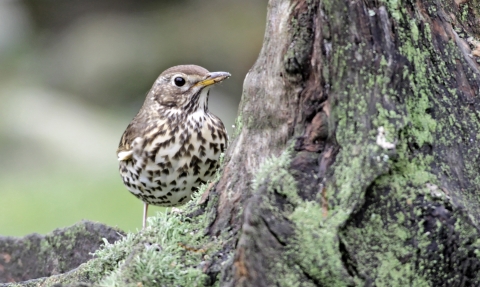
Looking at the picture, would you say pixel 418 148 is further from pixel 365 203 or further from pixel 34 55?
pixel 34 55

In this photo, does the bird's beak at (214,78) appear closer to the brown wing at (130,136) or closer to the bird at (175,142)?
the bird at (175,142)

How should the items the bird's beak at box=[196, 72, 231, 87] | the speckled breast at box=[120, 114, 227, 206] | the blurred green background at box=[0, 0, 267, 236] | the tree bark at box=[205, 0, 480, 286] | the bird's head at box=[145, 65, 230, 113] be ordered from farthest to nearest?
the blurred green background at box=[0, 0, 267, 236], the bird's head at box=[145, 65, 230, 113], the bird's beak at box=[196, 72, 231, 87], the speckled breast at box=[120, 114, 227, 206], the tree bark at box=[205, 0, 480, 286]

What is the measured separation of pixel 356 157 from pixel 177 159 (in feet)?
6.81

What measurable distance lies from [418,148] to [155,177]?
87.7 inches

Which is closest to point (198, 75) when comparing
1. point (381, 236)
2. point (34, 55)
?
point (381, 236)

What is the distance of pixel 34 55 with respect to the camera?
42.1 ft

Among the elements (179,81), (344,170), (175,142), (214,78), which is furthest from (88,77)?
(344,170)

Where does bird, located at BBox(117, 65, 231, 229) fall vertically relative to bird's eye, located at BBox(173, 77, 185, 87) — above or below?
below

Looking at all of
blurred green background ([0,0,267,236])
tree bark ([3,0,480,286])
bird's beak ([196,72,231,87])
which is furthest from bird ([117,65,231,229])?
blurred green background ([0,0,267,236])

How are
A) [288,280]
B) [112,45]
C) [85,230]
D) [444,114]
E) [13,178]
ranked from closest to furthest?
1. [288,280]
2. [444,114]
3. [85,230]
4. [13,178]
5. [112,45]

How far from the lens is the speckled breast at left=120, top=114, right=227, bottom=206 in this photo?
167 inches

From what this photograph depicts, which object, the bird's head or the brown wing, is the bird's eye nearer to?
the bird's head

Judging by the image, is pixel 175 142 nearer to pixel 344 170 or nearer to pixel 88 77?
pixel 344 170

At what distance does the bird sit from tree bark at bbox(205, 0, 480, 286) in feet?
5.12
